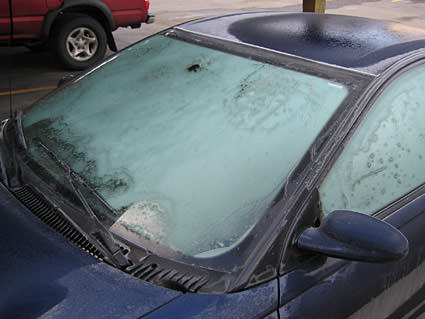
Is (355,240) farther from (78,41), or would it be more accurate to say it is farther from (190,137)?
(78,41)

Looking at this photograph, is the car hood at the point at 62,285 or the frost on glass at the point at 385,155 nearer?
the car hood at the point at 62,285

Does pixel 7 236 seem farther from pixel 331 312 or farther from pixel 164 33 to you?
pixel 164 33

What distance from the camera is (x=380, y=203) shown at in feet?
6.20

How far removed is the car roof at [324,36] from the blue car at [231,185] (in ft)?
0.04

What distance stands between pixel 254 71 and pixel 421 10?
14078mm

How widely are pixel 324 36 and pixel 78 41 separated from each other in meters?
5.82

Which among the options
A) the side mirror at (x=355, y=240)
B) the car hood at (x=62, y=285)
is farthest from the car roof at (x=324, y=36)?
the car hood at (x=62, y=285)

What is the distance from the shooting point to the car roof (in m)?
2.09

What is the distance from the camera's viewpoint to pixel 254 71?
7.01 feet

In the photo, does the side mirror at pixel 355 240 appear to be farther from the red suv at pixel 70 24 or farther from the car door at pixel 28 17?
the car door at pixel 28 17

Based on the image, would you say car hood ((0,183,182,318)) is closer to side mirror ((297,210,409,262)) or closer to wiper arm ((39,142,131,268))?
wiper arm ((39,142,131,268))

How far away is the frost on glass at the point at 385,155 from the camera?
1785mm

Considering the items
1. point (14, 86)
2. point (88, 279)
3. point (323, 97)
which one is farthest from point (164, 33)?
point (14, 86)

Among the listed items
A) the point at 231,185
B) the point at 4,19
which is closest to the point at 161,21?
the point at 4,19
